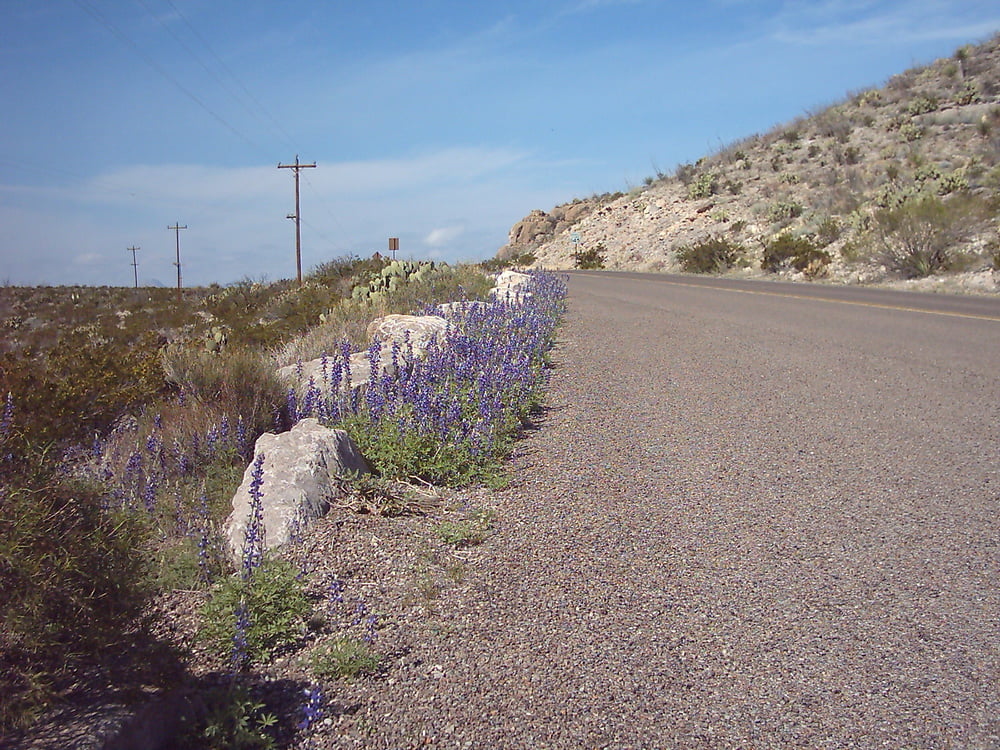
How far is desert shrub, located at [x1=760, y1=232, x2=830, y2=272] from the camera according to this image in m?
30.0

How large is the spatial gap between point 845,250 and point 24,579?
30.0 m

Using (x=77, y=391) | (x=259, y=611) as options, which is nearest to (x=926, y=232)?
(x=77, y=391)

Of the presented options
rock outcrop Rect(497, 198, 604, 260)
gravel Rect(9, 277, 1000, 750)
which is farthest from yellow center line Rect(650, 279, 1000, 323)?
rock outcrop Rect(497, 198, 604, 260)

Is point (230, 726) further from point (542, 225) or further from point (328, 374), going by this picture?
point (542, 225)

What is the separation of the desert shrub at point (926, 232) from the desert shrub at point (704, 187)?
23779mm

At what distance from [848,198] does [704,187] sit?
13.9 metres

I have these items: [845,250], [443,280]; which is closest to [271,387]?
[443,280]

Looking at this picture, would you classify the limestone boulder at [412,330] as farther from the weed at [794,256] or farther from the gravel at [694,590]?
the weed at [794,256]

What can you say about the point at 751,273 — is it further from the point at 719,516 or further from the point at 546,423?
the point at 719,516

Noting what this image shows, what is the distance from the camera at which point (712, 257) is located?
36.9 metres

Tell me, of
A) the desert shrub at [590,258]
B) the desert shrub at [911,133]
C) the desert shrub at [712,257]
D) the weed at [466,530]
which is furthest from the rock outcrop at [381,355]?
the desert shrub at [911,133]

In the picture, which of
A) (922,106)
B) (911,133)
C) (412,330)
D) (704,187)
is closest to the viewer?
(412,330)

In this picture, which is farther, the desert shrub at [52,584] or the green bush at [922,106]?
the green bush at [922,106]

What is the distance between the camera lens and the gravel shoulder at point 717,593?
3.12 meters
